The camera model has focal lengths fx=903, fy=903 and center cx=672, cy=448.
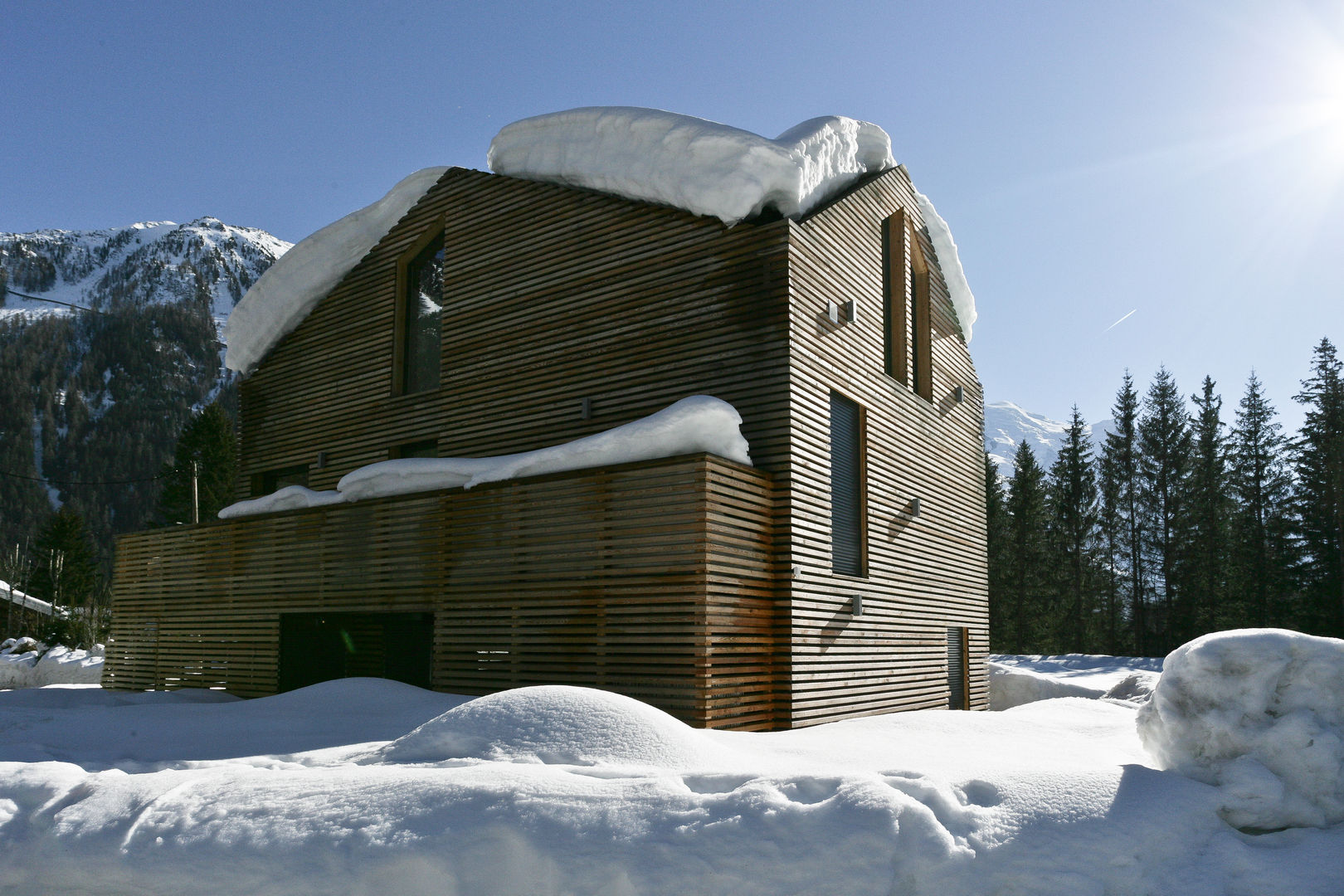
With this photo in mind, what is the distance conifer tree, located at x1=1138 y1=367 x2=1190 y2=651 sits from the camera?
34.4m

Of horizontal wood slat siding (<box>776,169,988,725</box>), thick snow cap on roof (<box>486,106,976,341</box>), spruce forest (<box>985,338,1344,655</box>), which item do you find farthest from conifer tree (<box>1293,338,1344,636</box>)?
thick snow cap on roof (<box>486,106,976,341</box>)

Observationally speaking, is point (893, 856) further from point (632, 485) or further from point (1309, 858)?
point (632, 485)

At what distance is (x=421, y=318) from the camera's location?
44.9ft

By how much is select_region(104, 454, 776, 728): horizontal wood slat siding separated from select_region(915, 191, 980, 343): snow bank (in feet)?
24.4

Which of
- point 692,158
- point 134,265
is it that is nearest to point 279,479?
point 692,158

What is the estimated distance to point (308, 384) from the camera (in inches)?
587

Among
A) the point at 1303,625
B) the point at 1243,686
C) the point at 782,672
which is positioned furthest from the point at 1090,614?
the point at 1243,686

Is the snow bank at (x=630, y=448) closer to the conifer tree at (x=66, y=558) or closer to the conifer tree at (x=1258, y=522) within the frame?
the conifer tree at (x=1258, y=522)

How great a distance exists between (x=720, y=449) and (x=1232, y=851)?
578 centimetres

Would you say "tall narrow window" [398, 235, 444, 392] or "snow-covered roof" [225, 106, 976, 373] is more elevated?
"snow-covered roof" [225, 106, 976, 373]

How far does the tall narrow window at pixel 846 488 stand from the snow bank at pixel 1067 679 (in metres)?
5.74

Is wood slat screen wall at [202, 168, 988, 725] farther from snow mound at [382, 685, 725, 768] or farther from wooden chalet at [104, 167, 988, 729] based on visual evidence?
snow mound at [382, 685, 725, 768]

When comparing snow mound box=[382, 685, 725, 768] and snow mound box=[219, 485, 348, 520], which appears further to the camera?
snow mound box=[219, 485, 348, 520]

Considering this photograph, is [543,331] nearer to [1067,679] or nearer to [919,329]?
[919,329]
